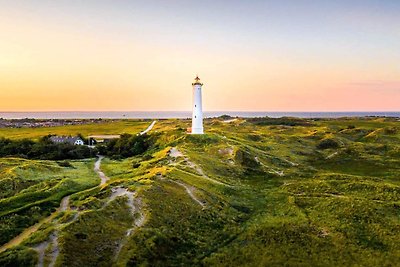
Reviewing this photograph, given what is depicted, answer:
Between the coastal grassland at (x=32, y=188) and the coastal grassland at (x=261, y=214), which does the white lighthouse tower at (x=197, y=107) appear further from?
the coastal grassland at (x=32, y=188)

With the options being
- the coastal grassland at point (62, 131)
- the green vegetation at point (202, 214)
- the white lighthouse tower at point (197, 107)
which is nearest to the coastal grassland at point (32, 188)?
the green vegetation at point (202, 214)

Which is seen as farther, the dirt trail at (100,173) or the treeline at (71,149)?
the treeline at (71,149)

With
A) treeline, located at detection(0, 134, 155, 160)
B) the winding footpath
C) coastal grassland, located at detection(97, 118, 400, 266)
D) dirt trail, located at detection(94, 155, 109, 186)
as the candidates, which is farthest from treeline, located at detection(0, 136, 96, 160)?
the winding footpath

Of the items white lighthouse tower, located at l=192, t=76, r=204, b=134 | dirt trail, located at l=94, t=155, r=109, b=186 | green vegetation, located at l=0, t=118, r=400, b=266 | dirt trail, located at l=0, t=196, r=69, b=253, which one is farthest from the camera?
white lighthouse tower, located at l=192, t=76, r=204, b=134

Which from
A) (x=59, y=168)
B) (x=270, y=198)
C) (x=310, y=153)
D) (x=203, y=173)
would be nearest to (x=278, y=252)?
(x=270, y=198)

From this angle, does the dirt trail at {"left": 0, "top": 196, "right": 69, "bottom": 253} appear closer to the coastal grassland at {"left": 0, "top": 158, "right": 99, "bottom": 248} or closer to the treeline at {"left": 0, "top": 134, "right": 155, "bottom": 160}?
the coastal grassland at {"left": 0, "top": 158, "right": 99, "bottom": 248}

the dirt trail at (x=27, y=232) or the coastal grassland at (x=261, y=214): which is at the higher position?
the dirt trail at (x=27, y=232)

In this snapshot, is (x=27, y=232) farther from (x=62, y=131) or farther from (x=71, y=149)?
(x=62, y=131)
